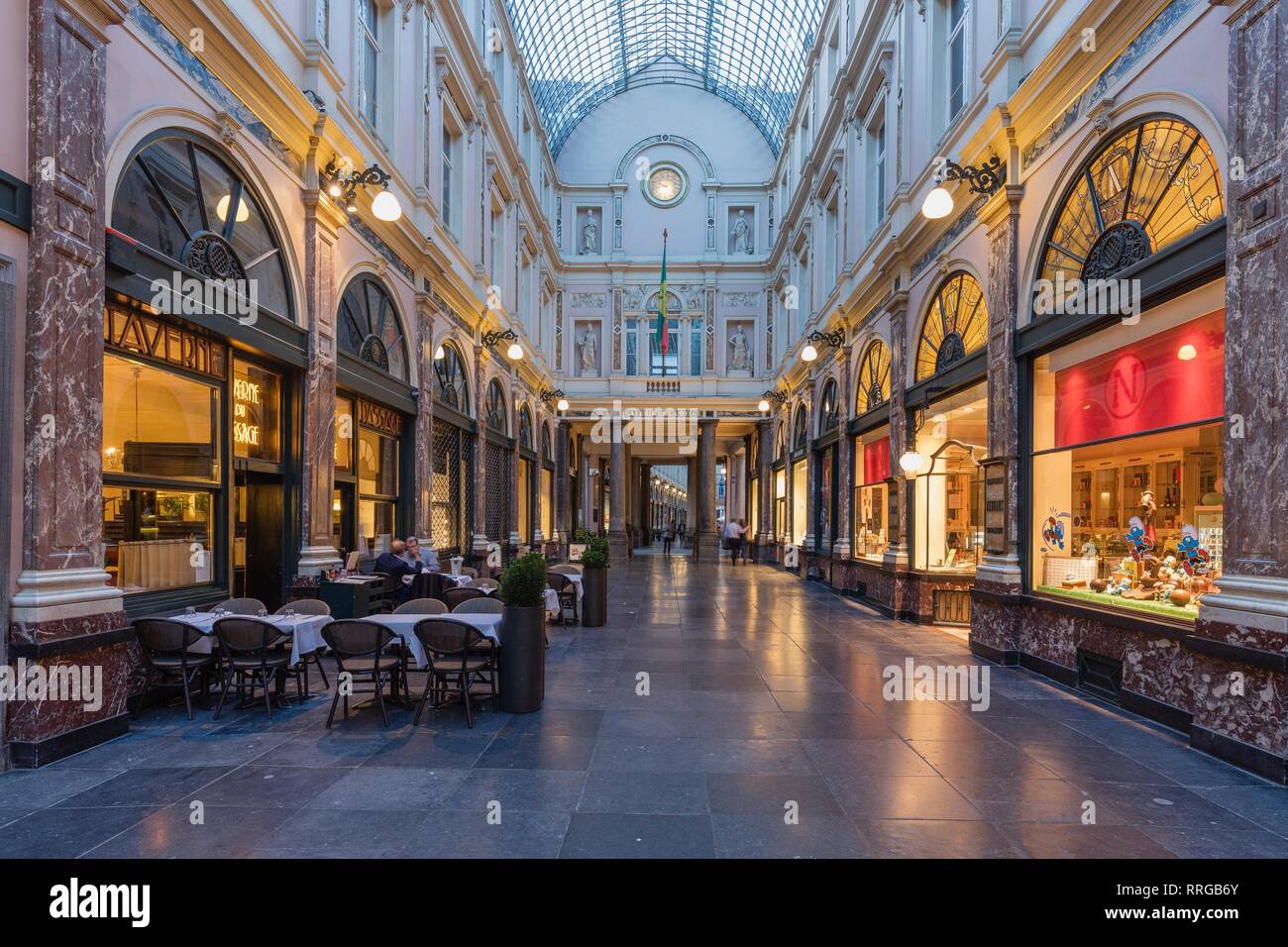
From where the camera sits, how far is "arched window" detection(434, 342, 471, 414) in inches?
574

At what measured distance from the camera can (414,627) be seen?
6438 mm

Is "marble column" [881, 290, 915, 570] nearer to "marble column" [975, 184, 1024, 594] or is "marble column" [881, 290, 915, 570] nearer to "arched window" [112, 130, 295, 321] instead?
"marble column" [975, 184, 1024, 594]

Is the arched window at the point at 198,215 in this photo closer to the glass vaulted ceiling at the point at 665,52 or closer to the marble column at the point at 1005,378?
the marble column at the point at 1005,378

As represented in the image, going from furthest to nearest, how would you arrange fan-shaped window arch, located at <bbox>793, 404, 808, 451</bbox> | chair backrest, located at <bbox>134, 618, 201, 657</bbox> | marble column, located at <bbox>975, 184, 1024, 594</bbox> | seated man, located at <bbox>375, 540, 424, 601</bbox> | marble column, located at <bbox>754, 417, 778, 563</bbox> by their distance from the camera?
1. marble column, located at <bbox>754, 417, 778, 563</bbox>
2. fan-shaped window arch, located at <bbox>793, 404, 808, 451</bbox>
3. seated man, located at <bbox>375, 540, 424, 601</bbox>
4. marble column, located at <bbox>975, 184, 1024, 594</bbox>
5. chair backrest, located at <bbox>134, 618, 201, 657</bbox>

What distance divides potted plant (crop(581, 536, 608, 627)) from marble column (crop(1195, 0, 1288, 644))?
7.74 metres

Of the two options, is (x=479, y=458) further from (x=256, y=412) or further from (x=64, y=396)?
(x=64, y=396)

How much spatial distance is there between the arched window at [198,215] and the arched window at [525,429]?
550 inches

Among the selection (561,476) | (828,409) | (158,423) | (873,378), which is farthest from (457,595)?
(561,476)

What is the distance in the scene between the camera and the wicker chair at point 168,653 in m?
6.05

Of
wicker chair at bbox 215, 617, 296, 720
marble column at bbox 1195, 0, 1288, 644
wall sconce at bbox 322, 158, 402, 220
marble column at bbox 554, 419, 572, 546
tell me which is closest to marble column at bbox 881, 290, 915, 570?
marble column at bbox 1195, 0, 1288, 644

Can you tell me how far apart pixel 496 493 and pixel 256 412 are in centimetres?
1113
